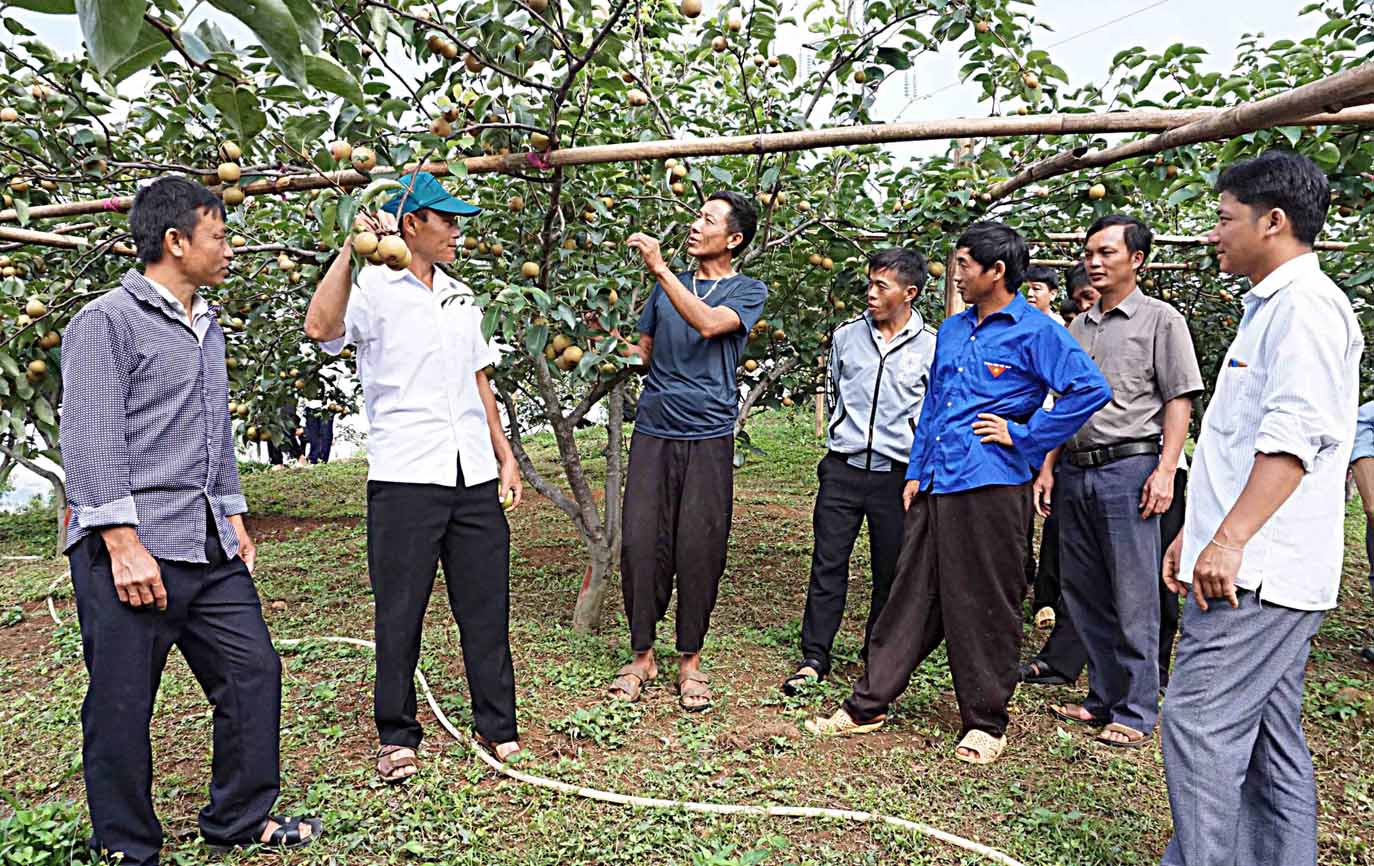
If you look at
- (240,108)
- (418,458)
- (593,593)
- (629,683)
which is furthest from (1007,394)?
(240,108)

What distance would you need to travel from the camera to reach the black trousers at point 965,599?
2.75 metres

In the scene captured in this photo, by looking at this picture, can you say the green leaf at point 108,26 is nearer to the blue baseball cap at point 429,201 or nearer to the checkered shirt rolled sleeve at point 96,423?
the checkered shirt rolled sleeve at point 96,423

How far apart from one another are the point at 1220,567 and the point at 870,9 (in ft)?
6.38

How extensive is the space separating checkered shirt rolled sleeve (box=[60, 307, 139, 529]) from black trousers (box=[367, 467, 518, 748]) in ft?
2.22

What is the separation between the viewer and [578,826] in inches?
93.0

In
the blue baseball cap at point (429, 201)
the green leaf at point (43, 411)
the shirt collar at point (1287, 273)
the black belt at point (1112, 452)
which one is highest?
the blue baseball cap at point (429, 201)

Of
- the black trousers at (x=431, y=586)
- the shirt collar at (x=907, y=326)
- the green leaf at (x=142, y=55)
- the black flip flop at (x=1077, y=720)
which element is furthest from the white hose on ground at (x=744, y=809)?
the green leaf at (x=142, y=55)

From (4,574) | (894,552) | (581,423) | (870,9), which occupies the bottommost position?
(4,574)

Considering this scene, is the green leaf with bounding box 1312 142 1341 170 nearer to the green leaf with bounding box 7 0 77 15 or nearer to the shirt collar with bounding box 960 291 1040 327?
the shirt collar with bounding box 960 291 1040 327

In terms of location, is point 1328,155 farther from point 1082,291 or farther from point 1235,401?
point 1235,401

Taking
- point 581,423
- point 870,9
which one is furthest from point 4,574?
point 870,9

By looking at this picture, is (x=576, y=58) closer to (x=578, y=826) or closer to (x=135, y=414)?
(x=135, y=414)

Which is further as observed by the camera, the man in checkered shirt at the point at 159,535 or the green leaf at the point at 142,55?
the man in checkered shirt at the point at 159,535

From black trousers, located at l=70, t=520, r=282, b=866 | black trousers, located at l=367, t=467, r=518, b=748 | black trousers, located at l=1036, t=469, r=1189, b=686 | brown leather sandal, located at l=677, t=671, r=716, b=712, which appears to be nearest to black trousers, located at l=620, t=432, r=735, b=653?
brown leather sandal, located at l=677, t=671, r=716, b=712
